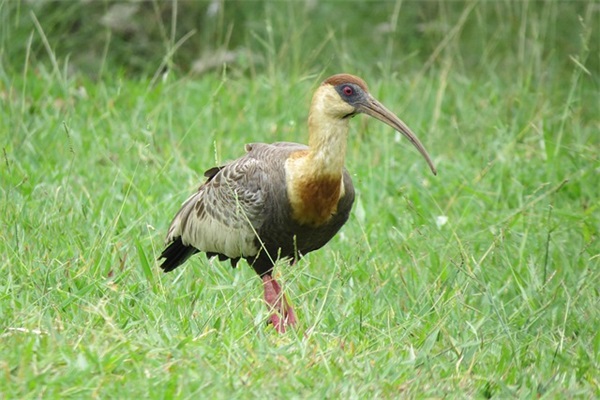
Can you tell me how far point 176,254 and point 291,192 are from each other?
795mm

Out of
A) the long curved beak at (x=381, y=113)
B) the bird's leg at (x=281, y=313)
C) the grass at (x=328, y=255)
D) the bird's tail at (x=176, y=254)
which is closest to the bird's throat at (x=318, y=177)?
the long curved beak at (x=381, y=113)

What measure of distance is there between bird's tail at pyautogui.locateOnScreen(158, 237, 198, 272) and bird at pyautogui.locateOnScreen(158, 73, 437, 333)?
0.10 metres

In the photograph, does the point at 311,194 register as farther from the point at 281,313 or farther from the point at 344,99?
the point at 281,313

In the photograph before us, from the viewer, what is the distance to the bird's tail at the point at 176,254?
5.68 metres

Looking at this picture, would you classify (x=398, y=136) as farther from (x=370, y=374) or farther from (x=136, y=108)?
(x=370, y=374)

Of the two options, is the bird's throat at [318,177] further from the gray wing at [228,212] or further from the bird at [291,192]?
the gray wing at [228,212]

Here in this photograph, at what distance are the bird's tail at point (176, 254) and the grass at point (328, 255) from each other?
0.05 m

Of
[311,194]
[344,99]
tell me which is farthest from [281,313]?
[344,99]

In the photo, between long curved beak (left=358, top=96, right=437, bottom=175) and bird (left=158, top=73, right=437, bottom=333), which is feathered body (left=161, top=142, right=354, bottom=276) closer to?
bird (left=158, top=73, right=437, bottom=333)

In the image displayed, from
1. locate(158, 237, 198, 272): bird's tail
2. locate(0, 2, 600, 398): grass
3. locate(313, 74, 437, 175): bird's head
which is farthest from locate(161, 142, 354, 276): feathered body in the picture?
locate(313, 74, 437, 175): bird's head

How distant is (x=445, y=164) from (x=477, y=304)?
195 cm

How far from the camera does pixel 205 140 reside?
25.0 feet

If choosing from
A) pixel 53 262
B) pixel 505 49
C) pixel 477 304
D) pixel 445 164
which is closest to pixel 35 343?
pixel 53 262

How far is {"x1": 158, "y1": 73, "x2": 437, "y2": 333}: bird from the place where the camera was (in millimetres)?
5195
